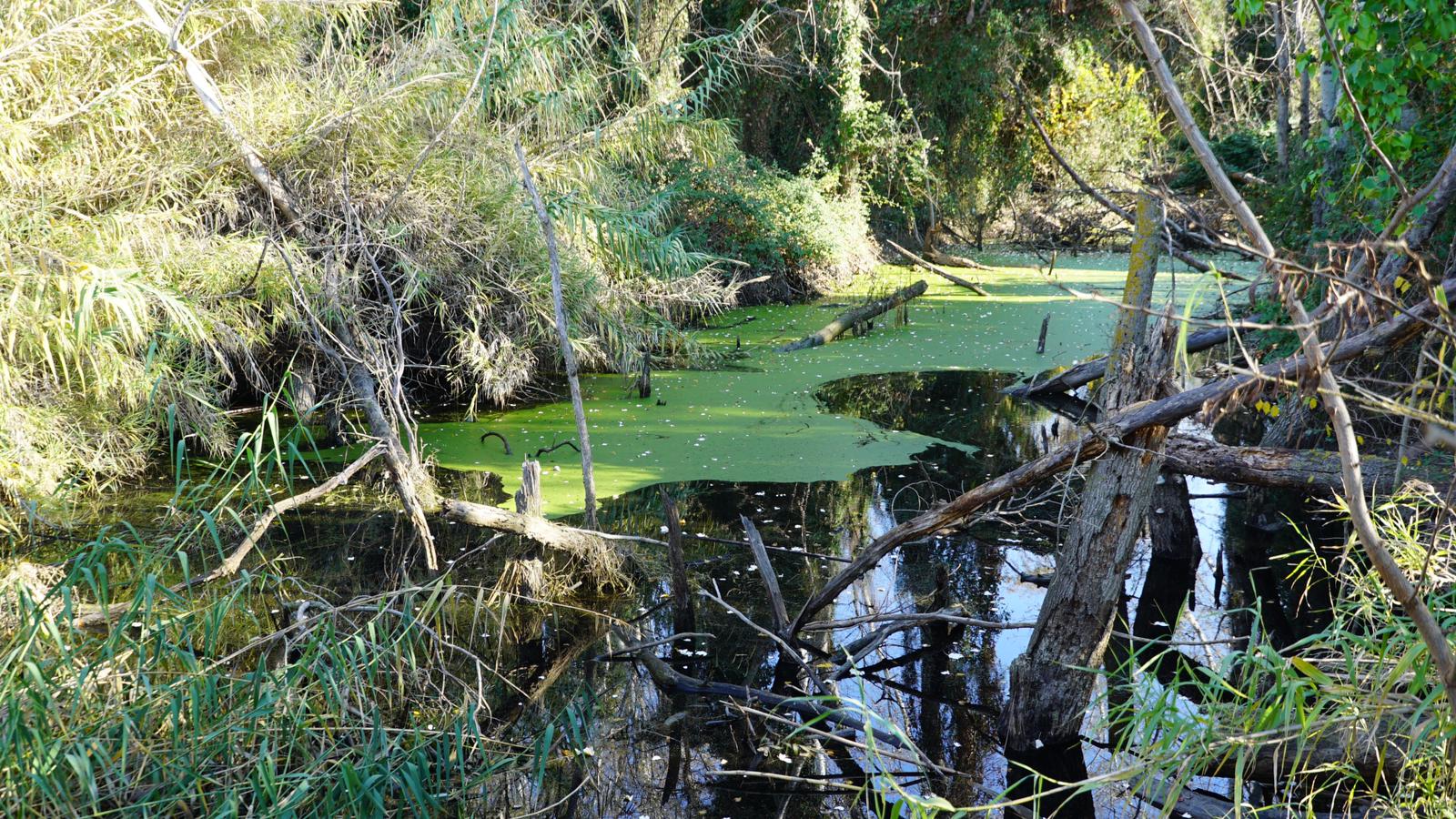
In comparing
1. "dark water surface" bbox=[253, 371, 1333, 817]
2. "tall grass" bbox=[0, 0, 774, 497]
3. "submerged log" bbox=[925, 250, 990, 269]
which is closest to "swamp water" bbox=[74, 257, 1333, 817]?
"dark water surface" bbox=[253, 371, 1333, 817]

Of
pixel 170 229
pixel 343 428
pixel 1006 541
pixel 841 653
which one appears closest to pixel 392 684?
pixel 841 653

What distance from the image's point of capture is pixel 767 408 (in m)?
7.39

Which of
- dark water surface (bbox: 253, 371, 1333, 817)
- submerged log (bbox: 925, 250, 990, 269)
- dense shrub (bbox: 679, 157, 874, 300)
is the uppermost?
dense shrub (bbox: 679, 157, 874, 300)

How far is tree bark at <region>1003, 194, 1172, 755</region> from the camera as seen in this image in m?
3.23

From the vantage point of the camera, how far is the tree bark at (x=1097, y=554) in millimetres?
3229

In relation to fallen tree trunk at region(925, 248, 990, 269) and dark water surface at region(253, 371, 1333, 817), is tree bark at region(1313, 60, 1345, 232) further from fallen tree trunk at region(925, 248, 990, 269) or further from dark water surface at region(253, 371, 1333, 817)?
fallen tree trunk at region(925, 248, 990, 269)

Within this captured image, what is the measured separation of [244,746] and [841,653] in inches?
83.1

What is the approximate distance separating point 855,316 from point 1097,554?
7097 millimetres

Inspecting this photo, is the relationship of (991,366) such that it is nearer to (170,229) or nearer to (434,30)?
(434,30)

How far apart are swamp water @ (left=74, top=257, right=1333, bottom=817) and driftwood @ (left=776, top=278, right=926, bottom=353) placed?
443 millimetres

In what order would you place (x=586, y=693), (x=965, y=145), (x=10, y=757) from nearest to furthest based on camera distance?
(x=10, y=757), (x=586, y=693), (x=965, y=145)

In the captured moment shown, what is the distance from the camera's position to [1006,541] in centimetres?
530

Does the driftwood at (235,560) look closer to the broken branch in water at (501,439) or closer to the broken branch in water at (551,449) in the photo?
the broken branch in water at (551,449)

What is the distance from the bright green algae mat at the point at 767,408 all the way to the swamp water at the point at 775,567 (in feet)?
0.09
